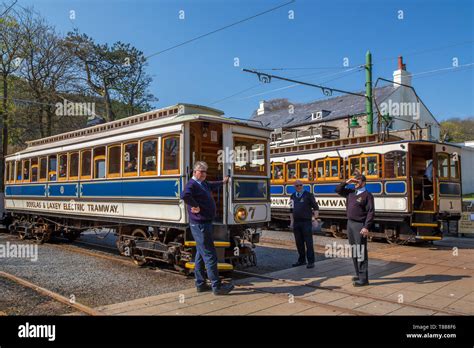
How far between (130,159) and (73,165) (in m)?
3.10

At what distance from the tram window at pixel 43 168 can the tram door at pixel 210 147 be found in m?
6.46

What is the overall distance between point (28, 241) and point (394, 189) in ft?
40.6

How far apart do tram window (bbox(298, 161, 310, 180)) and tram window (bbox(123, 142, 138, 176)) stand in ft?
28.7

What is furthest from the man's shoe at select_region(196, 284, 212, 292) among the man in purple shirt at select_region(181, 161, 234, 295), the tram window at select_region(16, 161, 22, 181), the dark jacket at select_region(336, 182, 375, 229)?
the tram window at select_region(16, 161, 22, 181)

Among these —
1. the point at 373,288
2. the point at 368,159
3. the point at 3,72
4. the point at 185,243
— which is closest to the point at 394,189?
the point at 368,159

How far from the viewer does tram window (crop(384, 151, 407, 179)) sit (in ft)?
41.3

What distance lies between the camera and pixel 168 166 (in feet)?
26.1

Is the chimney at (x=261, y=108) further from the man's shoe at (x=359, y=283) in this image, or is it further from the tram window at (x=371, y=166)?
the man's shoe at (x=359, y=283)

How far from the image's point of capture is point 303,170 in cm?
1627

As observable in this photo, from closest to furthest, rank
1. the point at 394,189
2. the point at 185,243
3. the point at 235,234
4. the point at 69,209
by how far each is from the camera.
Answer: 1. the point at 185,243
2. the point at 235,234
3. the point at 69,209
4. the point at 394,189

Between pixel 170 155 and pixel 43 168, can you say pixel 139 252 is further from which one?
pixel 43 168

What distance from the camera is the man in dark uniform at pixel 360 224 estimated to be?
7025 millimetres

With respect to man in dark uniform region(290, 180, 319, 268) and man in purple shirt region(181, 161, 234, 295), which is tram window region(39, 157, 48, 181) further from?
man in dark uniform region(290, 180, 319, 268)
